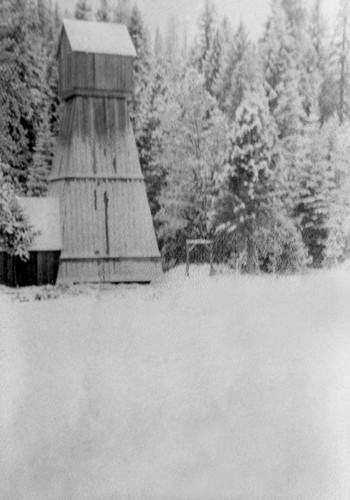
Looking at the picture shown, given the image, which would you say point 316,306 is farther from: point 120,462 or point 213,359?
point 120,462

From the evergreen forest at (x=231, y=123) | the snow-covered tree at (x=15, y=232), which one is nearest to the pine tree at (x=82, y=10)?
the evergreen forest at (x=231, y=123)

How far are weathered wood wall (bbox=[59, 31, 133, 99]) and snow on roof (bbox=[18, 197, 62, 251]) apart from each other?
168cm

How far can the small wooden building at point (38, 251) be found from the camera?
9984 millimetres

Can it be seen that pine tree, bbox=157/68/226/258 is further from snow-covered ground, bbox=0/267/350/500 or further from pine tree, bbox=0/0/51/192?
snow-covered ground, bbox=0/267/350/500

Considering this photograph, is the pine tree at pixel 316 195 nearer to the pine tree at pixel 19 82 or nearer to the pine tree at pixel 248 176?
the pine tree at pixel 248 176

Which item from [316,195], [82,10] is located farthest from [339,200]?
[82,10]

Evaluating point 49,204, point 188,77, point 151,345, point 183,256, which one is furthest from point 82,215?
point 151,345

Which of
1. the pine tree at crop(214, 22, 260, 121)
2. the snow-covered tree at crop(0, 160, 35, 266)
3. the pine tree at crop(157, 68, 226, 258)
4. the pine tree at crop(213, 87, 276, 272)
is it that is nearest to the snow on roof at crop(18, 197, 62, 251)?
the snow-covered tree at crop(0, 160, 35, 266)

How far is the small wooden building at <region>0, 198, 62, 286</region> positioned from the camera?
9984 mm

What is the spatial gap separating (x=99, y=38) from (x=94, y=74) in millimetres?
1779

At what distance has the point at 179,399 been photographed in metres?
4.81

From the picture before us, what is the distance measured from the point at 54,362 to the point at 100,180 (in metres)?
6.41

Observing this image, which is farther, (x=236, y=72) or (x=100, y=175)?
(x=100, y=175)

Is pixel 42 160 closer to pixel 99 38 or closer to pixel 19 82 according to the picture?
pixel 99 38
